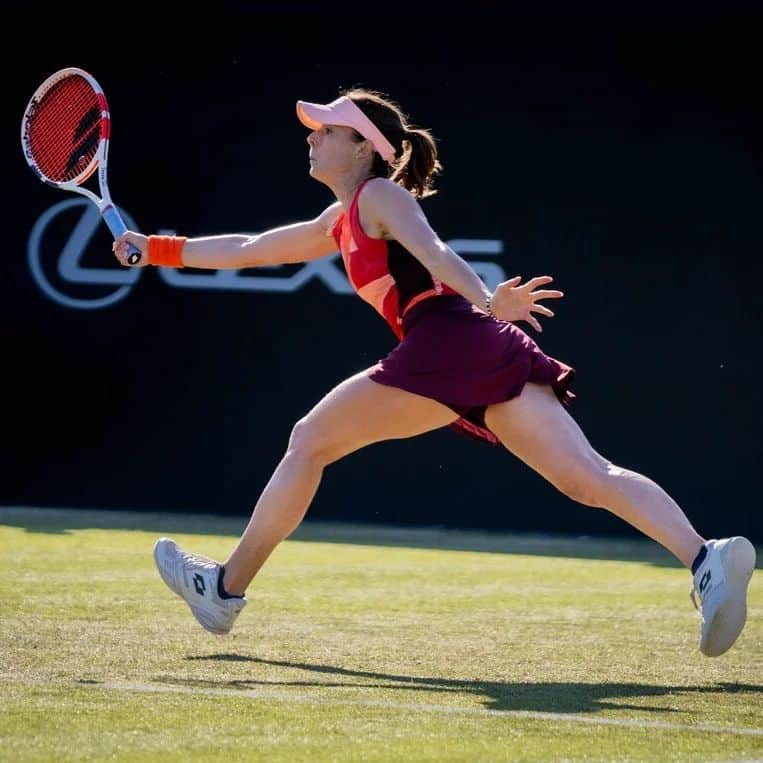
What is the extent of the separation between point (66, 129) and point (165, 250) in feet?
2.89

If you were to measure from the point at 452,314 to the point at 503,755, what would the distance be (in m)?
1.66

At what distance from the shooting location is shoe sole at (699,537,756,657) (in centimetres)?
464

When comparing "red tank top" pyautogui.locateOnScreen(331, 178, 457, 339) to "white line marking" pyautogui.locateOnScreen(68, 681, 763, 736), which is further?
"red tank top" pyautogui.locateOnScreen(331, 178, 457, 339)

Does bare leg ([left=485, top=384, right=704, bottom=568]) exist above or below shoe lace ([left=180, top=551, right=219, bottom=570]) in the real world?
above

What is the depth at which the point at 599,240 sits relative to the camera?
10656 millimetres

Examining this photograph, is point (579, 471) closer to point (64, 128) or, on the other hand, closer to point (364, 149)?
point (364, 149)

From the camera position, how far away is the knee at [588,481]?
5.00m

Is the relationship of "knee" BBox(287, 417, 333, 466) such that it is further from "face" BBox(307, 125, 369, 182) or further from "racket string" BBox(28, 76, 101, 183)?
"racket string" BBox(28, 76, 101, 183)

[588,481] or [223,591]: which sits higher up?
[588,481]

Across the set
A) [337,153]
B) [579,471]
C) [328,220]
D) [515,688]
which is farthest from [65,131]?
[515,688]

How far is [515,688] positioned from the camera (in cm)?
494

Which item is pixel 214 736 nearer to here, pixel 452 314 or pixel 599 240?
pixel 452 314

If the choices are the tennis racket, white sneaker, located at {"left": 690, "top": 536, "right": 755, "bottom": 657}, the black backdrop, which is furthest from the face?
the black backdrop

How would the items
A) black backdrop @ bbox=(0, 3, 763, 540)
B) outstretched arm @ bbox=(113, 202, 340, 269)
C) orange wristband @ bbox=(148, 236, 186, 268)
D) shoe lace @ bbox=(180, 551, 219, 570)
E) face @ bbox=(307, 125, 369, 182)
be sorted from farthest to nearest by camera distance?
black backdrop @ bbox=(0, 3, 763, 540), orange wristband @ bbox=(148, 236, 186, 268), outstretched arm @ bbox=(113, 202, 340, 269), face @ bbox=(307, 125, 369, 182), shoe lace @ bbox=(180, 551, 219, 570)
